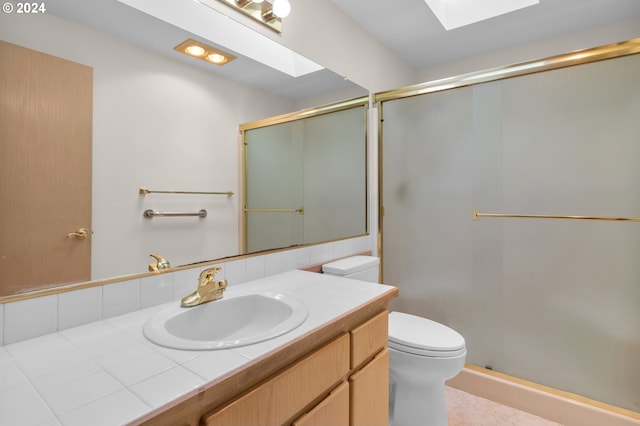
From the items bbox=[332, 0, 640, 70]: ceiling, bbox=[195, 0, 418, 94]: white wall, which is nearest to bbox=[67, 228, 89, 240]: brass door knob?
bbox=[195, 0, 418, 94]: white wall

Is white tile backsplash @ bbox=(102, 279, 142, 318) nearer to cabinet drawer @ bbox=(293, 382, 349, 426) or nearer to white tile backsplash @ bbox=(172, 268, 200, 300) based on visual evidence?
white tile backsplash @ bbox=(172, 268, 200, 300)

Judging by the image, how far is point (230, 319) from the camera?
3.61 feet

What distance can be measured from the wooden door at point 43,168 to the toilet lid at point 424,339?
1.29 m

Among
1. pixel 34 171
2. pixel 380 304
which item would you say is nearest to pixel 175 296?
pixel 34 171

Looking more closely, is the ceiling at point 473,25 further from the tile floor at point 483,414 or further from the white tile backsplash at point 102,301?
the tile floor at point 483,414

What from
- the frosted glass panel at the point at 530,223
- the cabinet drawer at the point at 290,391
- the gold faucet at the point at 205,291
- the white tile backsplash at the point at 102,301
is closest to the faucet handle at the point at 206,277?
the gold faucet at the point at 205,291

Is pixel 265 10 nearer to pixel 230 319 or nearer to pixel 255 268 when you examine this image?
pixel 255 268

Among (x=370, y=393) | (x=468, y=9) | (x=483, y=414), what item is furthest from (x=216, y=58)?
(x=483, y=414)

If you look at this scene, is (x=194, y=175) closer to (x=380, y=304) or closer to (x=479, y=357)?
(x=380, y=304)

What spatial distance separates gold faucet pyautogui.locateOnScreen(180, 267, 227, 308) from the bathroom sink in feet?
0.05

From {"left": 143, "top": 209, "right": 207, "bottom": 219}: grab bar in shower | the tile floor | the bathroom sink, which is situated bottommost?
the tile floor

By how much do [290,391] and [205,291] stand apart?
459 millimetres

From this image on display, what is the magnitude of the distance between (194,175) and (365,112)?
1.38m

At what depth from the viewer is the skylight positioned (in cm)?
198
